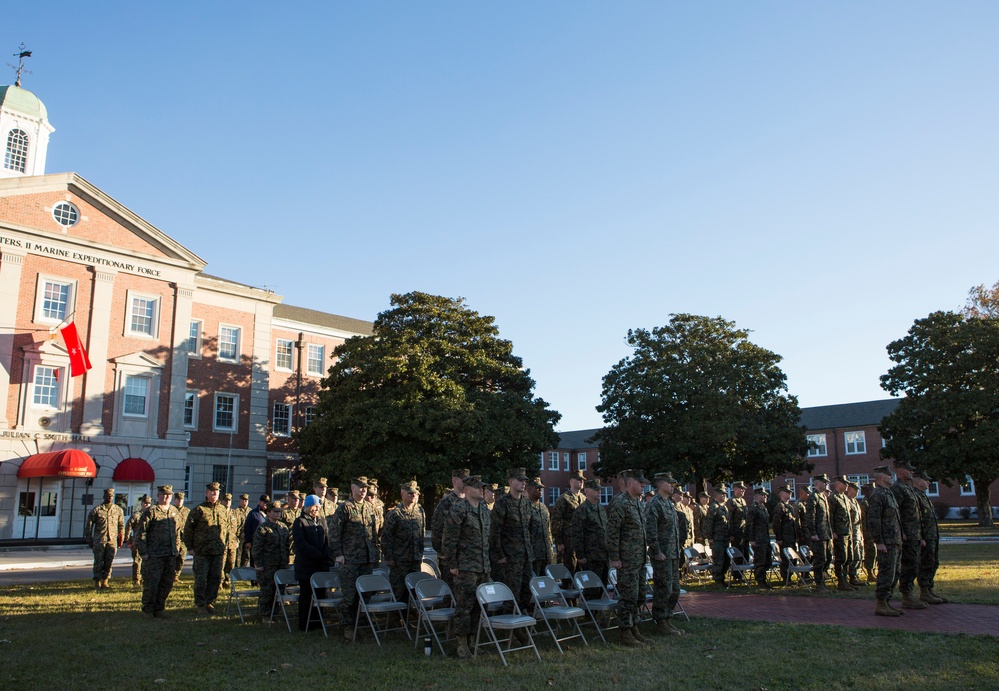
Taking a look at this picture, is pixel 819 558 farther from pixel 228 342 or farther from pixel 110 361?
pixel 228 342

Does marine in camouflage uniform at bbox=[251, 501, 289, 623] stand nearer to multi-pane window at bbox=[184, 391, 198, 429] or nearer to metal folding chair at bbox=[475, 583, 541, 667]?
metal folding chair at bbox=[475, 583, 541, 667]

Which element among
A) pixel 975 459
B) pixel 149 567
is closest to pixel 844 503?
pixel 149 567

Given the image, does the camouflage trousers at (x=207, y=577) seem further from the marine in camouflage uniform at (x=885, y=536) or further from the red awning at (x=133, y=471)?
the red awning at (x=133, y=471)

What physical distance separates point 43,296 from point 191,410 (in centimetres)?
854

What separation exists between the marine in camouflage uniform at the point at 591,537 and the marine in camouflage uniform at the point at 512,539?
71.7 inches

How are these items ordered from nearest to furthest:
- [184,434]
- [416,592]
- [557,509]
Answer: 1. [416,592]
2. [557,509]
3. [184,434]

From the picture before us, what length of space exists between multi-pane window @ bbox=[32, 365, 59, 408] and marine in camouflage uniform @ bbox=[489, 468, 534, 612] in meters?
28.2

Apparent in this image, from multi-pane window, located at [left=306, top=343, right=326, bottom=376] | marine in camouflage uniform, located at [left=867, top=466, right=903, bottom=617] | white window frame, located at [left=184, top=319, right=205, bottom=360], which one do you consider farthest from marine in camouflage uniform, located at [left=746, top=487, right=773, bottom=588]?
multi-pane window, located at [left=306, top=343, right=326, bottom=376]

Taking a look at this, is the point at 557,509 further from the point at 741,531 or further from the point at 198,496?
the point at 198,496

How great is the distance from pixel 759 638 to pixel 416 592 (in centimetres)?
428

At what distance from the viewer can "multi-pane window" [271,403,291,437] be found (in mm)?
41219

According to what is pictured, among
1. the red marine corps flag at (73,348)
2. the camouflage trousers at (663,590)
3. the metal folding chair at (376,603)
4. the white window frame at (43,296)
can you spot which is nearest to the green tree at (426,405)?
the red marine corps flag at (73,348)

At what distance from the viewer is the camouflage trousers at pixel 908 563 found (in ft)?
38.7

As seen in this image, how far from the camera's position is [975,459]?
35.7 meters
